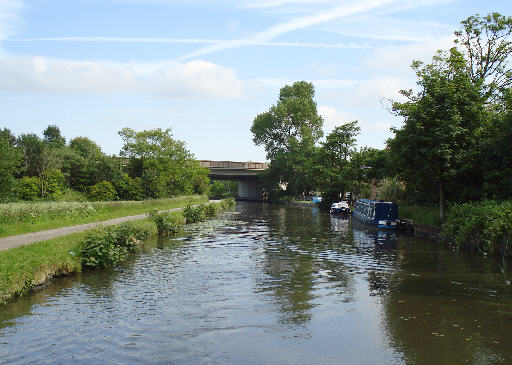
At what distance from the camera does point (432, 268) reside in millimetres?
18000

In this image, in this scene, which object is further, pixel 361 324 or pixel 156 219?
pixel 156 219

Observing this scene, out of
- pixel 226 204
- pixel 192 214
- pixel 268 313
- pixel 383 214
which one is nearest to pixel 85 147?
pixel 226 204

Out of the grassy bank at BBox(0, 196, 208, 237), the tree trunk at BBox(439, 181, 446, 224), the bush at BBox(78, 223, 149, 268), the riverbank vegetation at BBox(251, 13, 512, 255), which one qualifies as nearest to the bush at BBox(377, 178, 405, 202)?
the riverbank vegetation at BBox(251, 13, 512, 255)

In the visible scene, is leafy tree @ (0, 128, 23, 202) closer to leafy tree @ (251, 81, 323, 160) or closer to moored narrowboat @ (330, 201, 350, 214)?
moored narrowboat @ (330, 201, 350, 214)

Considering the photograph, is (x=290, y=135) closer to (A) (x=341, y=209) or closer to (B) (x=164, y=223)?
(A) (x=341, y=209)

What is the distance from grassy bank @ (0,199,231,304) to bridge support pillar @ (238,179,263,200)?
8103 cm

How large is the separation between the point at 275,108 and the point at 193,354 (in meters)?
75.4

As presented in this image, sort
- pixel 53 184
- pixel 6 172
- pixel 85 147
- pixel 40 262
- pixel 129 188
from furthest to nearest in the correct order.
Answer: pixel 85 147 < pixel 129 188 < pixel 53 184 < pixel 6 172 < pixel 40 262

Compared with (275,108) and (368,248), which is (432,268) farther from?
(275,108)

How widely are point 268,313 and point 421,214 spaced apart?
78.9 ft

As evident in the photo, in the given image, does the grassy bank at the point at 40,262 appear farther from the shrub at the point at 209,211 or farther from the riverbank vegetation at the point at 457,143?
the shrub at the point at 209,211

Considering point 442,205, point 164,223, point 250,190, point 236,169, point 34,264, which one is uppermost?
point 236,169

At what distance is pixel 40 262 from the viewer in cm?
1342

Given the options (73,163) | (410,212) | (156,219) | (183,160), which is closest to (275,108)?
(183,160)
